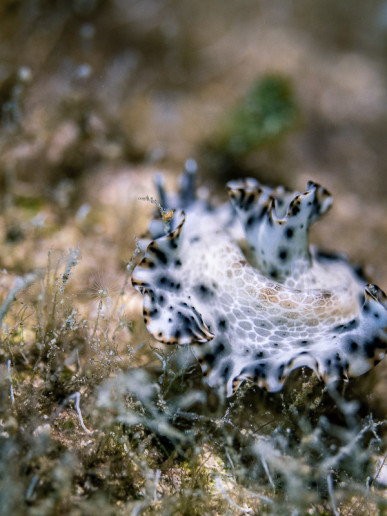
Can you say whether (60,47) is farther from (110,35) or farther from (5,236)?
(5,236)

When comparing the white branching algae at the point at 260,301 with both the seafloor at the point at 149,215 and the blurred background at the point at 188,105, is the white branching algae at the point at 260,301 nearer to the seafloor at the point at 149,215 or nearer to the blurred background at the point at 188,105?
the seafloor at the point at 149,215

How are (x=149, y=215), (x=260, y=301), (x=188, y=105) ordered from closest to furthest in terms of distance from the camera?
(x=260, y=301) < (x=149, y=215) < (x=188, y=105)

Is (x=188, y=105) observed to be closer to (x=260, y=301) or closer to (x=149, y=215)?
(x=149, y=215)

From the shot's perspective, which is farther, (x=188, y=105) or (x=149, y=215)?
(x=188, y=105)

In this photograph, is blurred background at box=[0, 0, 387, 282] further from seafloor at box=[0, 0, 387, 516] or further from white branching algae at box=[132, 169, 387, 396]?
white branching algae at box=[132, 169, 387, 396]

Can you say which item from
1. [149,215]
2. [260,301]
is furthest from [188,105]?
[260,301]
